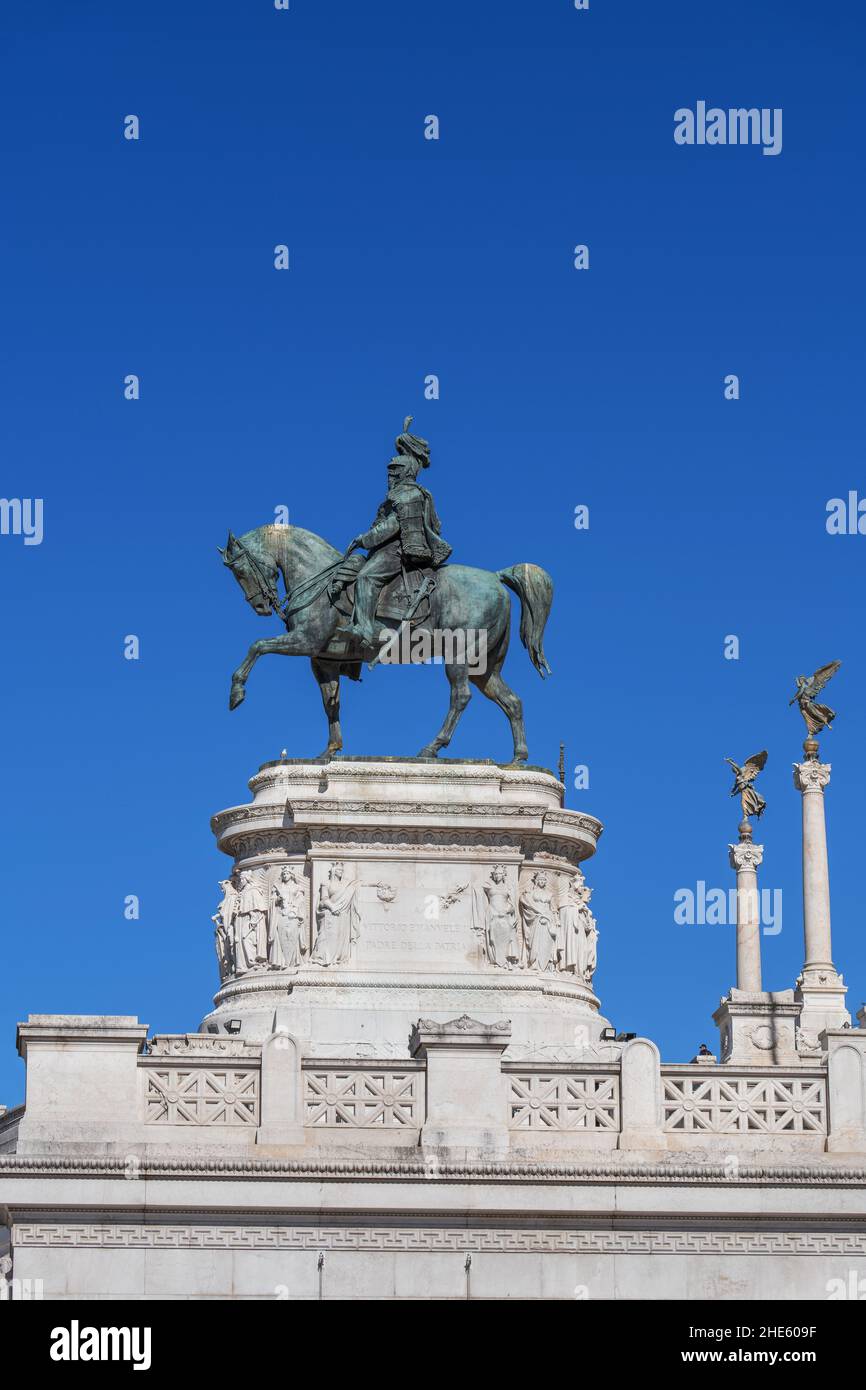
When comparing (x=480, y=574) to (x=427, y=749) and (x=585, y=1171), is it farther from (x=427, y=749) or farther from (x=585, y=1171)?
(x=585, y=1171)

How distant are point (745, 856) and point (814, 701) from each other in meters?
6.08

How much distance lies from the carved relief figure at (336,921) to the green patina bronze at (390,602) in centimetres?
266

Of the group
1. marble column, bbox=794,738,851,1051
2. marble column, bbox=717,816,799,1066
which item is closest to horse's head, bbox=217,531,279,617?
marble column, bbox=717,816,799,1066

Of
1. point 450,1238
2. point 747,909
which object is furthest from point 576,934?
point 747,909

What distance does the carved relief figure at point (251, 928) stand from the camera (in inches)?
1593

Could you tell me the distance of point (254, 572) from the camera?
42.1 metres

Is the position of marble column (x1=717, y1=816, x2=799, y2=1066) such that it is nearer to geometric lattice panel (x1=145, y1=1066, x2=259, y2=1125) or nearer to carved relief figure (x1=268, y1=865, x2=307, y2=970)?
carved relief figure (x1=268, y1=865, x2=307, y2=970)

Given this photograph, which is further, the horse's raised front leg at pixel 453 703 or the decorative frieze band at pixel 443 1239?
the horse's raised front leg at pixel 453 703

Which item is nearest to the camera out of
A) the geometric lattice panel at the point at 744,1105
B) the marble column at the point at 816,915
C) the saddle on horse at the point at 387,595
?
the geometric lattice panel at the point at 744,1105

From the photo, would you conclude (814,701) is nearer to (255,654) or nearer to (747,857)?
(747,857)

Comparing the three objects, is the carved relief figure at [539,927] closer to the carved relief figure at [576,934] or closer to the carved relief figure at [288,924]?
the carved relief figure at [576,934]

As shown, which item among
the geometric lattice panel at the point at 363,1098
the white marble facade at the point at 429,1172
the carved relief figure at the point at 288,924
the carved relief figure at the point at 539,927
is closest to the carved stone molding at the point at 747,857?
the carved relief figure at the point at 539,927

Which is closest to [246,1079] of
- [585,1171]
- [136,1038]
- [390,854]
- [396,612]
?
[136,1038]

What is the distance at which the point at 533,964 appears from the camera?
40.3m
